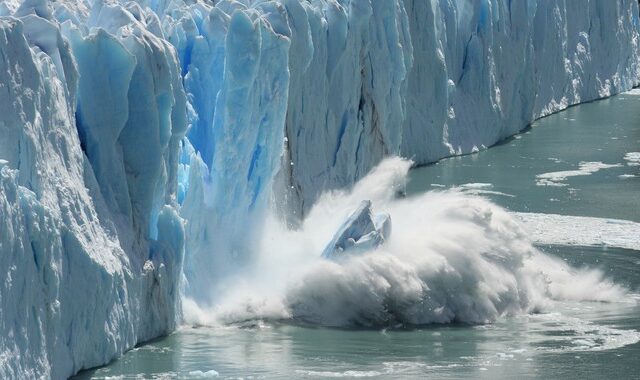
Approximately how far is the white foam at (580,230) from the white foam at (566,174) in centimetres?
290

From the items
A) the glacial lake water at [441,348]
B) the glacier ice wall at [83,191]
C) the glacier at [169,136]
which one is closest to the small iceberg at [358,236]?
the glacier at [169,136]

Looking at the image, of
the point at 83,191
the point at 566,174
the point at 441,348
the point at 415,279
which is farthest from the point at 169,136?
the point at 566,174

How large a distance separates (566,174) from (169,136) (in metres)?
12.3

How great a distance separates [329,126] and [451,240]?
13.8 feet

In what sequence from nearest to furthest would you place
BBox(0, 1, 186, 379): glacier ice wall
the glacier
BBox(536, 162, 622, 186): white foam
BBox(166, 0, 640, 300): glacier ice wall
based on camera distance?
BBox(0, 1, 186, 379): glacier ice wall, the glacier, BBox(166, 0, 640, 300): glacier ice wall, BBox(536, 162, 622, 186): white foam

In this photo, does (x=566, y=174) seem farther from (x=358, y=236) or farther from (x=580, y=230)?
(x=358, y=236)

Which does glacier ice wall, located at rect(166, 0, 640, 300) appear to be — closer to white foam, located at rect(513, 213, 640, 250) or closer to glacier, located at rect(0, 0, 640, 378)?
glacier, located at rect(0, 0, 640, 378)

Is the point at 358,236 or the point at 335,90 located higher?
the point at 335,90

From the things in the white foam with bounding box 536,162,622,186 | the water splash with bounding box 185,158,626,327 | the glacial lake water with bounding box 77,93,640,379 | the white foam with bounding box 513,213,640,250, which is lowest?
the glacial lake water with bounding box 77,93,640,379

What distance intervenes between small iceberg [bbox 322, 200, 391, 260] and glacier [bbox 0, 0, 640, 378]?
0.85 metres

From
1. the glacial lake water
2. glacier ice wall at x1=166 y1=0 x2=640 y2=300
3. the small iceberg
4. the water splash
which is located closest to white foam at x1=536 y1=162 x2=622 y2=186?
glacier ice wall at x1=166 y1=0 x2=640 y2=300

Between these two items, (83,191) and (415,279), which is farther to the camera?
(415,279)

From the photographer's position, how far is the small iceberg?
15.1 m

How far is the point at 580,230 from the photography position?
19797 mm
